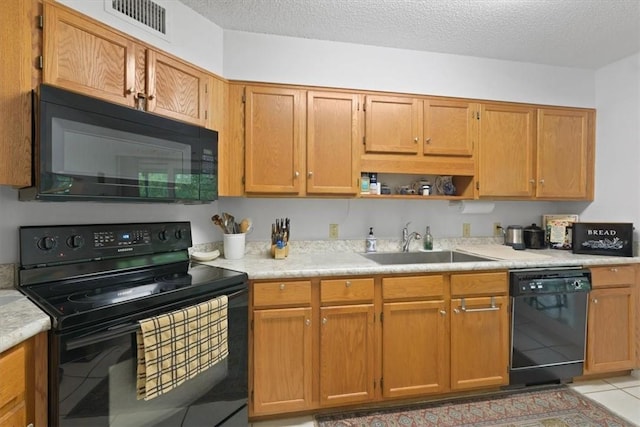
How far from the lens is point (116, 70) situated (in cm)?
151

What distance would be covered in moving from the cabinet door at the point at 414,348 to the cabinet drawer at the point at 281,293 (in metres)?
0.50

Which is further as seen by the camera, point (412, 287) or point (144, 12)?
point (412, 287)

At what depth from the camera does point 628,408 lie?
1922 millimetres

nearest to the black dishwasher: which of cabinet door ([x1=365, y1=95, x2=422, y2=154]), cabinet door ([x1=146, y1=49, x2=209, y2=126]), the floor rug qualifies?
the floor rug

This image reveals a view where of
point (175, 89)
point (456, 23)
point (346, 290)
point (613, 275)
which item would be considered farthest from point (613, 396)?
point (175, 89)

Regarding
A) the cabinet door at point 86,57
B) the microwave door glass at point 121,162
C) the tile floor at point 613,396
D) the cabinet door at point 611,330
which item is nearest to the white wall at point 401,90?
the cabinet door at point 86,57

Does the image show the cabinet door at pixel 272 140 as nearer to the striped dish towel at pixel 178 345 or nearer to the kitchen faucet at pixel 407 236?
the striped dish towel at pixel 178 345

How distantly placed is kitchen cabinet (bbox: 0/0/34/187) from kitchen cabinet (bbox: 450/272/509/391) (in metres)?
2.23

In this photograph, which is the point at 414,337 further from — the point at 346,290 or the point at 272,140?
the point at 272,140

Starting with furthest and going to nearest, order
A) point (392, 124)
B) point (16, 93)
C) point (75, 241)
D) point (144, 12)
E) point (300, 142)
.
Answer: point (392, 124) → point (300, 142) → point (144, 12) → point (75, 241) → point (16, 93)

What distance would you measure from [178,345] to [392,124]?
190 cm

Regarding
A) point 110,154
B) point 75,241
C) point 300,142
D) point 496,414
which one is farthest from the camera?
point 300,142

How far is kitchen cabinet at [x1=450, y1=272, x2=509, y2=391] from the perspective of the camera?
1.94 m

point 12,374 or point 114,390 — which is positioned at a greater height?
point 12,374
